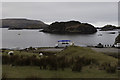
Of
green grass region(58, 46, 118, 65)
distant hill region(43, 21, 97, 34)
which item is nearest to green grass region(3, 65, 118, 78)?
green grass region(58, 46, 118, 65)

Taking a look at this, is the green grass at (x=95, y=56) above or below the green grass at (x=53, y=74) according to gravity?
above

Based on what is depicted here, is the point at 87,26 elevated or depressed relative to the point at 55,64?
elevated

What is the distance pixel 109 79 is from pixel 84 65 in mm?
3968

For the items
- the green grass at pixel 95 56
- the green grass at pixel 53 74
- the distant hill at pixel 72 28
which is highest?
the distant hill at pixel 72 28

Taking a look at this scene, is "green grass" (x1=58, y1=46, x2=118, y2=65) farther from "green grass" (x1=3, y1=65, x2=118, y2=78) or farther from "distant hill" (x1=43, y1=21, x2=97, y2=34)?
"distant hill" (x1=43, y1=21, x2=97, y2=34)

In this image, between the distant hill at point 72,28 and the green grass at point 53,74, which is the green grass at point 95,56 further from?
the distant hill at point 72,28

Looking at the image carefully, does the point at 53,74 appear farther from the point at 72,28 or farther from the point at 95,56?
the point at 72,28

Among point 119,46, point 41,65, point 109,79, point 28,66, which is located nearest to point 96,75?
point 109,79

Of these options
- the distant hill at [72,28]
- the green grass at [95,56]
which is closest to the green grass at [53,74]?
the green grass at [95,56]

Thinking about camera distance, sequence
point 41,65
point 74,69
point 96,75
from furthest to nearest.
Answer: point 41,65, point 74,69, point 96,75

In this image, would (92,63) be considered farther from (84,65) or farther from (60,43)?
(60,43)

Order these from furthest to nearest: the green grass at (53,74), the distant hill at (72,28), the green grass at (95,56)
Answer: the distant hill at (72,28) → the green grass at (95,56) → the green grass at (53,74)

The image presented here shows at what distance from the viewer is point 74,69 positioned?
11.9m

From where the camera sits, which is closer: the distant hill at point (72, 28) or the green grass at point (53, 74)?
the green grass at point (53, 74)
